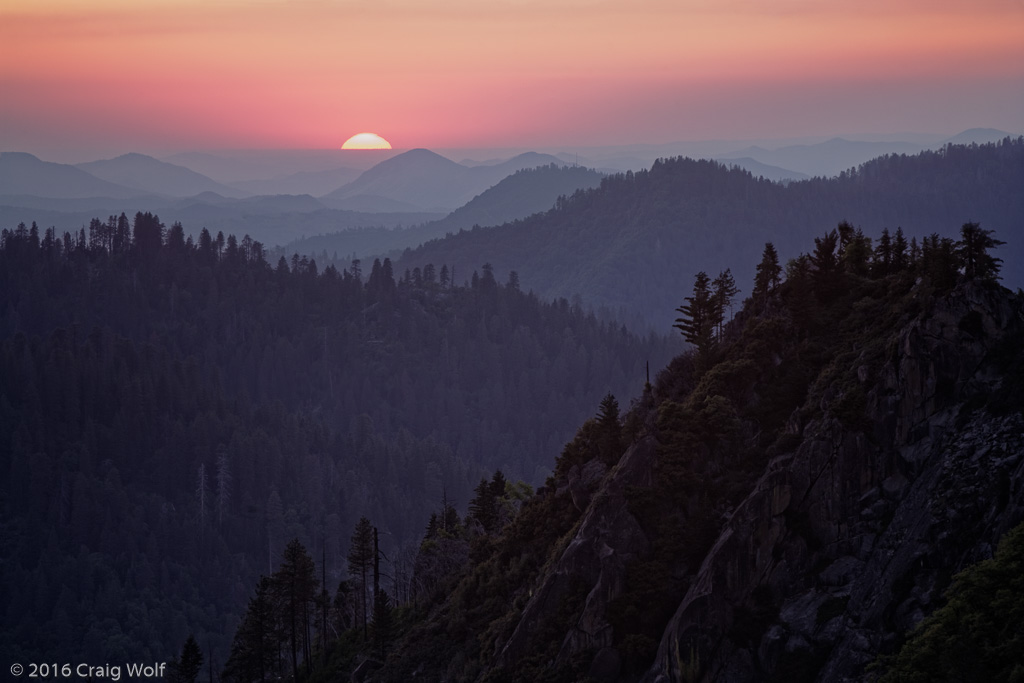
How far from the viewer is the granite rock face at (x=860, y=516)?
40.0 metres

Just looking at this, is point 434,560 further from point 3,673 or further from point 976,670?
point 3,673

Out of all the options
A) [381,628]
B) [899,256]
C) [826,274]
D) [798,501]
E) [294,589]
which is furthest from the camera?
[294,589]

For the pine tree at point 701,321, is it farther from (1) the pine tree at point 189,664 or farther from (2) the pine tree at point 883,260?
(1) the pine tree at point 189,664

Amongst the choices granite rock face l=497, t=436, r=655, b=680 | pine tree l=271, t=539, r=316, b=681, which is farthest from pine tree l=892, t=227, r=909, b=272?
pine tree l=271, t=539, r=316, b=681

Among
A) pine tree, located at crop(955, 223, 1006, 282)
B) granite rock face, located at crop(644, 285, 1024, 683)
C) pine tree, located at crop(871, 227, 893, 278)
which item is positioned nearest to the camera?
granite rock face, located at crop(644, 285, 1024, 683)

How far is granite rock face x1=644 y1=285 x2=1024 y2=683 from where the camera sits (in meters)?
40.0

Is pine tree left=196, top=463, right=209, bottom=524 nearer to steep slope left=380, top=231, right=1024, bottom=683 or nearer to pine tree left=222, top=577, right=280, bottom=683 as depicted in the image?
pine tree left=222, top=577, right=280, bottom=683

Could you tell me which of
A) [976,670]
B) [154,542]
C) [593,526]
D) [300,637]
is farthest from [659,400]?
[154,542]

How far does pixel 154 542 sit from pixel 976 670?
154361mm

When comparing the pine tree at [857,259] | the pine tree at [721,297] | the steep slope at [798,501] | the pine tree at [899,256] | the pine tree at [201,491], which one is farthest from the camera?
the pine tree at [201,491]

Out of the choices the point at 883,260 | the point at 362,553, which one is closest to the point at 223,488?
the point at 362,553

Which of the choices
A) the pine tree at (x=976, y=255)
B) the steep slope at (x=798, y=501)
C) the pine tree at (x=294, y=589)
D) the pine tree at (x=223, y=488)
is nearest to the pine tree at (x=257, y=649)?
the pine tree at (x=294, y=589)

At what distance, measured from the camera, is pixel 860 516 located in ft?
148

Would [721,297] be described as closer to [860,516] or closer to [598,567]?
[598,567]
